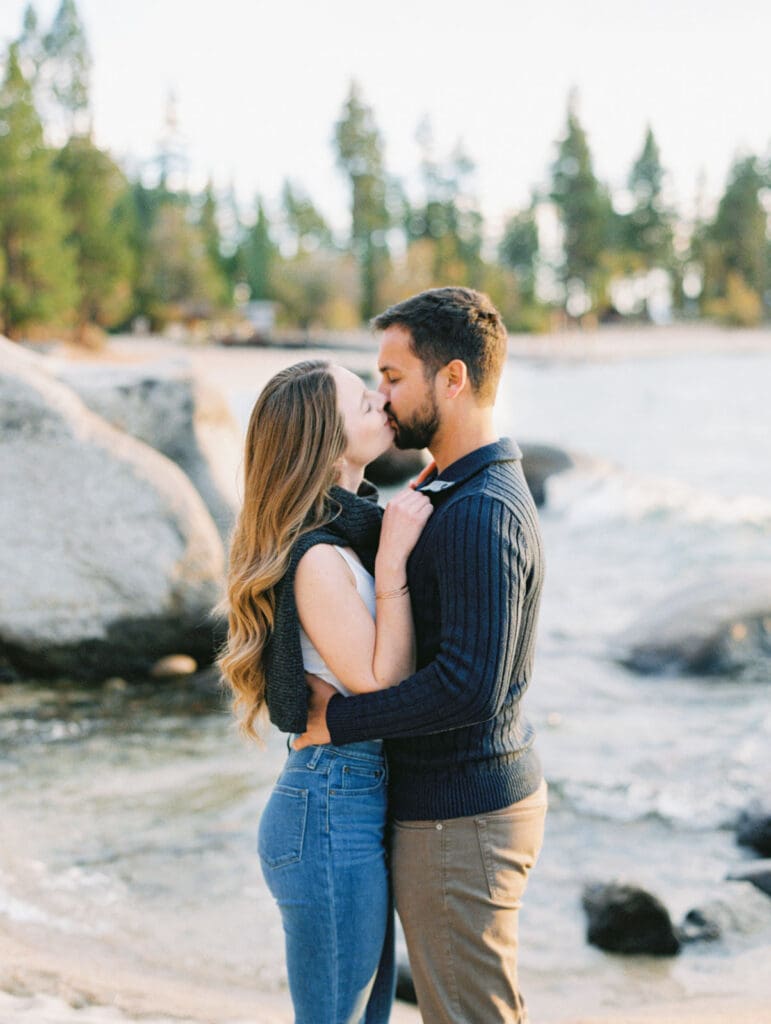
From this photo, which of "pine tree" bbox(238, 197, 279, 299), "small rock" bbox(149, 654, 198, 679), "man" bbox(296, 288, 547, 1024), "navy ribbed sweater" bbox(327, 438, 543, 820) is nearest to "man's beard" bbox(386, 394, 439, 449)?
"man" bbox(296, 288, 547, 1024)

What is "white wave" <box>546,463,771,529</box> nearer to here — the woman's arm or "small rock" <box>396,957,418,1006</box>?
"small rock" <box>396,957,418,1006</box>

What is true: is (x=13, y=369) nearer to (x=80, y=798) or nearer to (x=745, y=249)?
(x=80, y=798)

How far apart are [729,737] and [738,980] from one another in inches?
113

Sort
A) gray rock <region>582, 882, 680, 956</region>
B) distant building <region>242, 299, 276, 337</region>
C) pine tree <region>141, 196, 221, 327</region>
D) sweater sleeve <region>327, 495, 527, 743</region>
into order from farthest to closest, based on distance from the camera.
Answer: distant building <region>242, 299, 276, 337</region>, pine tree <region>141, 196, 221, 327</region>, gray rock <region>582, 882, 680, 956</region>, sweater sleeve <region>327, 495, 527, 743</region>

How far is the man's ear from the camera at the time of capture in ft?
8.39

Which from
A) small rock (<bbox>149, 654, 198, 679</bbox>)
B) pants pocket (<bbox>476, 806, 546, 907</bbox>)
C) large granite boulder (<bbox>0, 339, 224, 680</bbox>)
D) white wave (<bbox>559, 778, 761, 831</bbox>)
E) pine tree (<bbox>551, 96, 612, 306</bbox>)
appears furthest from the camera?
pine tree (<bbox>551, 96, 612, 306</bbox>)

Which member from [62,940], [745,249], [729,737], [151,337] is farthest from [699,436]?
[745,249]

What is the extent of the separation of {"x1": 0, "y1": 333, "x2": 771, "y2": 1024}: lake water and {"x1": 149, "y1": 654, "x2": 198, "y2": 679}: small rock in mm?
265

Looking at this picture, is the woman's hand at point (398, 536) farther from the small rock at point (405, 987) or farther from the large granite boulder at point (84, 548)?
the large granite boulder at point (84, 548)

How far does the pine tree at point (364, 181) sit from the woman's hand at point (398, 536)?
65.4 metres

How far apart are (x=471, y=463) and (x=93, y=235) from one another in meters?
41.4

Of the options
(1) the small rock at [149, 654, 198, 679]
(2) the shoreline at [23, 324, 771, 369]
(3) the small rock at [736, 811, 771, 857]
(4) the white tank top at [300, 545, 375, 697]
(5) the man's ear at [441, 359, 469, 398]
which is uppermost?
(5) the man's ear at [441, 359, 469, 398]

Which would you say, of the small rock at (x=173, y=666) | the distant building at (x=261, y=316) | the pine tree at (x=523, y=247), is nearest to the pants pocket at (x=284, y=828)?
the small rock at (x=173, y=666)

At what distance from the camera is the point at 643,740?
22.5 feet
